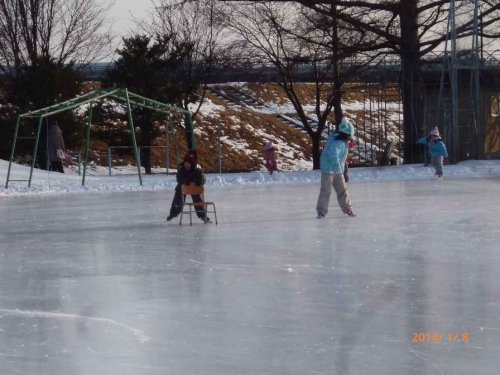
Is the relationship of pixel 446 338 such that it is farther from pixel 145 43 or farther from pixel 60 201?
pixel 145 43

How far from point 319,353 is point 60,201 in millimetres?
14952

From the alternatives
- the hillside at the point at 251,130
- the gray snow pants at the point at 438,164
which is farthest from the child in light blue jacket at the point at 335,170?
the hillside at the point at 251,130

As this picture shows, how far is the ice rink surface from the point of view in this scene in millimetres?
5953

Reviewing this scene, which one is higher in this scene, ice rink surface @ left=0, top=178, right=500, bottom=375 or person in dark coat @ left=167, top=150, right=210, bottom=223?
person in dark coat @ left=167, top=150, right=210, bottom=223

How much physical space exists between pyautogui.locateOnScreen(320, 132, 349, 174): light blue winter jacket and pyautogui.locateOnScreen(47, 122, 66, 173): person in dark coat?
1439cm

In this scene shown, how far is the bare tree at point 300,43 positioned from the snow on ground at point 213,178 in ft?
19.4

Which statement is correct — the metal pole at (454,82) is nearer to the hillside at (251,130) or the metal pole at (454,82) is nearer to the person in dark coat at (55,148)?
the hillside at (251,130)

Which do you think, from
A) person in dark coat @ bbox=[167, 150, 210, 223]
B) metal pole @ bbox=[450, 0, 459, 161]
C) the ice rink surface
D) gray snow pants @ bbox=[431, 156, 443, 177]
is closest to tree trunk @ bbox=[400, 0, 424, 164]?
metal pole @ bbox=[450, 0, 459, 161]

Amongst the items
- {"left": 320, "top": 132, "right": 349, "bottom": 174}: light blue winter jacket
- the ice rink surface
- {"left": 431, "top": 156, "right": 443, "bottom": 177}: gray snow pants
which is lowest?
the ice rink surface

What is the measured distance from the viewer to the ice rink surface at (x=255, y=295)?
234 inches

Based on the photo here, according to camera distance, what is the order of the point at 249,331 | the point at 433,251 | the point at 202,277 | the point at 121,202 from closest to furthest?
1. the point at 249,331
2. the point at 202,277
3. the point at 433,251
4. the point at 121,202

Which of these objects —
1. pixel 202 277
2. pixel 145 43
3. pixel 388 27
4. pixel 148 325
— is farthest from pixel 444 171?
pixel 148 325

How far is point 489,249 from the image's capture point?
10.8 m

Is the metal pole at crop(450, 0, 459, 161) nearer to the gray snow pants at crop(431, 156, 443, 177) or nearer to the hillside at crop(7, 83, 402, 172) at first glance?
the hillside at crop(7, 83, 402, 172)
